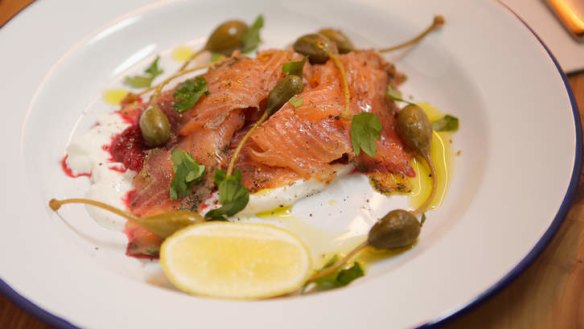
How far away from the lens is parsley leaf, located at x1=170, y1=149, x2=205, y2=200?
2.80 m

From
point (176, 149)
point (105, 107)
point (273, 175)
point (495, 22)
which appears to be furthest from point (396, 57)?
point (105, 107)

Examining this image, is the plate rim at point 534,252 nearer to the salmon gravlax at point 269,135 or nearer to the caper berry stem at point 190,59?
the salmon gravlax at point 269,135

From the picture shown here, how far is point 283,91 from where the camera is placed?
2.95 meters

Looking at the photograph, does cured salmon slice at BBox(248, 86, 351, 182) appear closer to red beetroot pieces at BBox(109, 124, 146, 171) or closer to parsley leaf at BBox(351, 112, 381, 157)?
parsley leaf at BBox(351, 112, 381, 157)

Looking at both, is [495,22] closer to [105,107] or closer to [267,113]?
[267,113]

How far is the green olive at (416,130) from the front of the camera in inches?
116

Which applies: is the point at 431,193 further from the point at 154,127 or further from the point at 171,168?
the point at 154,127

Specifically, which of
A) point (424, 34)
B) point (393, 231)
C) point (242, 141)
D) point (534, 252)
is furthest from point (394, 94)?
point (534, 252)

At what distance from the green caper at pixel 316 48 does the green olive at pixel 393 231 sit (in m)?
1.20

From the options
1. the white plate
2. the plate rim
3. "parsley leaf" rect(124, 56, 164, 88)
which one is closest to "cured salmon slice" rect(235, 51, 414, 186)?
the white plate

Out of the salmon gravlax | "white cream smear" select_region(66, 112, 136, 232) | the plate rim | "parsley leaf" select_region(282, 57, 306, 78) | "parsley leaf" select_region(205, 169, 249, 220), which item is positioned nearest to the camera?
the plate rim

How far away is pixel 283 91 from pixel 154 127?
675 millimetres

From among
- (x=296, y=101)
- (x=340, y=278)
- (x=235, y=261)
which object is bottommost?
(x=340, y=278)

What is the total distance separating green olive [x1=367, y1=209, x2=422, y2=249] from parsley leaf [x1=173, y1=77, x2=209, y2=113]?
123 cm
